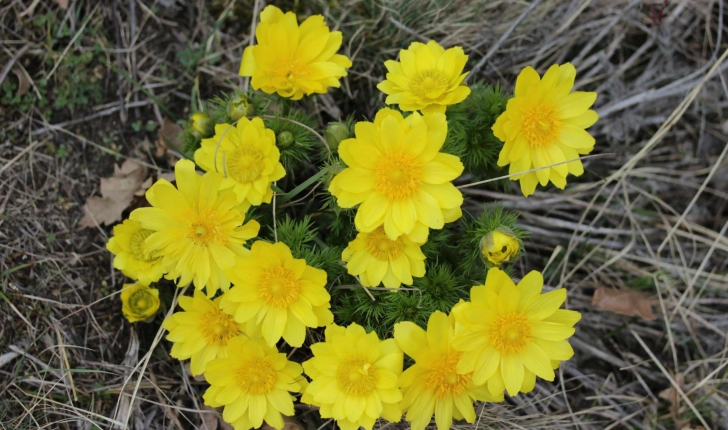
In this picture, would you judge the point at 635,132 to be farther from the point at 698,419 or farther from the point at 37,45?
the point at 37,45

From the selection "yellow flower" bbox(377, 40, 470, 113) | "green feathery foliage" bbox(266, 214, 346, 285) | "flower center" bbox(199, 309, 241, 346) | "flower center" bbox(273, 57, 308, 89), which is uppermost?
"yellow flower" bbox(377, 40, 470, 113)

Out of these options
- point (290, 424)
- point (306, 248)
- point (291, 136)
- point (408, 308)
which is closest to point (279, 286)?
point (306, 248)

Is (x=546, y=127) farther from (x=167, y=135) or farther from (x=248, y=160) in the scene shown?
(x=167, y=135)

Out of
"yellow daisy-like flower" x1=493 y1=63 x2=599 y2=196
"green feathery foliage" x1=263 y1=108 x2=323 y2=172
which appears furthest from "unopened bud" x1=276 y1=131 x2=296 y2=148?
"yellow daisy-like flower" x1=493 y1=63 x2=599 y2=196

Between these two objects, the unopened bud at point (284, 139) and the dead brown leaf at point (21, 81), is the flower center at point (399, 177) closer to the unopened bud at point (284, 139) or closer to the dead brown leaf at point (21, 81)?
the unopened bud at point (284, 139)

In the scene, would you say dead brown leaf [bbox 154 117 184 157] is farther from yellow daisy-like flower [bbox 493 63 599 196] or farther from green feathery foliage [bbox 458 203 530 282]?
yellow daisy-like flower [bbox 493 63 599 196]
